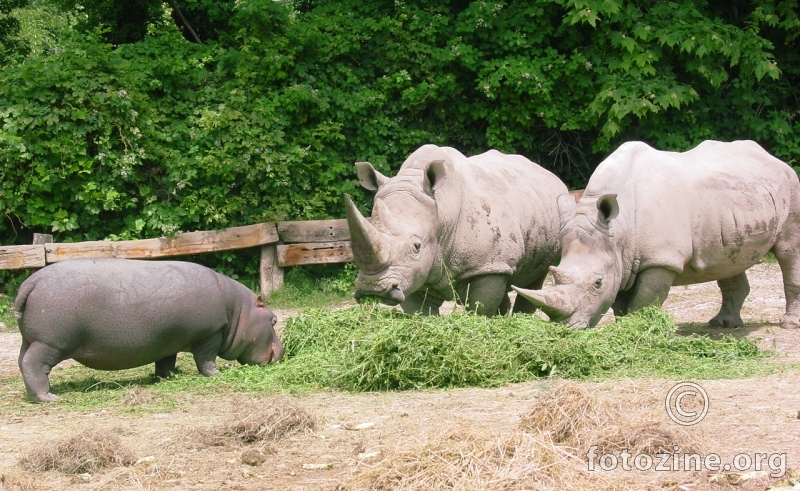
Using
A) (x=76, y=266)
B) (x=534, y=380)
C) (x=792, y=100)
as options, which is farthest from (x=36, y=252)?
(x=792, y=100)

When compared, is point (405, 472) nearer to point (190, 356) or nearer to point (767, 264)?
point (190, 356)

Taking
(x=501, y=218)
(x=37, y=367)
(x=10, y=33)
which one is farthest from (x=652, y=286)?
(x=10, y=33)

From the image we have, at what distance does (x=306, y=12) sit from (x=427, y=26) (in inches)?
73.1

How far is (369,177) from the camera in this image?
9.20 meters

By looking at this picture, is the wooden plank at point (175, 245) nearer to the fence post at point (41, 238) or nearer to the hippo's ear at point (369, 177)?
the fence post at point (41, 238)

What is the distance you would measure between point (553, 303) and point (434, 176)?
56.5 inches

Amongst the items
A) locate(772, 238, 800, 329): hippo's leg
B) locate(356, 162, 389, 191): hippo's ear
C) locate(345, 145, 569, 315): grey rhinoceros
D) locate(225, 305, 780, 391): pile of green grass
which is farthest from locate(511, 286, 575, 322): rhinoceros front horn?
locate(772, 238, 800, 329): hippo's leg

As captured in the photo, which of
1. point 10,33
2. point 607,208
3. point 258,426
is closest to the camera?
point 258,426

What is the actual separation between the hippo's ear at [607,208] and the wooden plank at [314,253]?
17.6ft

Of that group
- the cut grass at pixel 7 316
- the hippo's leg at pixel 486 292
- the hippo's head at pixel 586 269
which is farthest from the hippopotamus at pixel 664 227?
the cut grass at pixel 7 316

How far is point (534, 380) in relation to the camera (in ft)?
23.2

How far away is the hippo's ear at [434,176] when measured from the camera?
27.5ft

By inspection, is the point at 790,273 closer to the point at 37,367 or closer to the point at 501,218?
the point at 501,218

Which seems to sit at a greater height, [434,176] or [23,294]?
[434,176]
